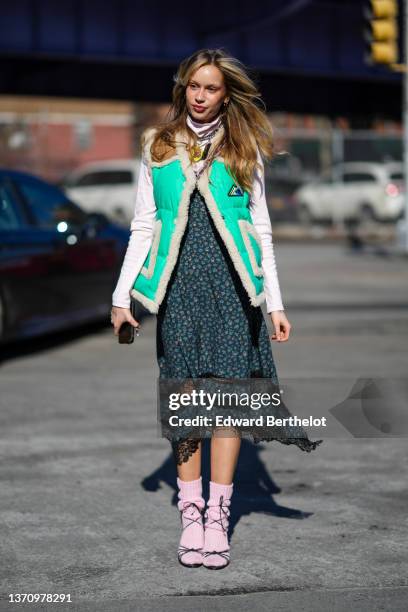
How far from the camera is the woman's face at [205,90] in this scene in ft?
13.8

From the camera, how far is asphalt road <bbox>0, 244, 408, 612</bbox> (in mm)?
4008

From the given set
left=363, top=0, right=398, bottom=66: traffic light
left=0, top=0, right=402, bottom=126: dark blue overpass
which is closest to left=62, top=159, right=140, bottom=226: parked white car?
left=0, top=0, right=402, bottom=126: dark blue overpass

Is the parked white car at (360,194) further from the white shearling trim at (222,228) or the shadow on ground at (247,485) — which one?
the white shearling trim at (222,228)

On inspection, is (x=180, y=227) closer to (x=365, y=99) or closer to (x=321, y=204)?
(x=321, y=204)

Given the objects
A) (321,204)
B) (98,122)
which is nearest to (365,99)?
(321,204)

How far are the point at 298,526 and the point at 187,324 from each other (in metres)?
1.13

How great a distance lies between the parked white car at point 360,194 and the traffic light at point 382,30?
13.1m

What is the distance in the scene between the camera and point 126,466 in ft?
19.4

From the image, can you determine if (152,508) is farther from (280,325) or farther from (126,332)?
(280,325)

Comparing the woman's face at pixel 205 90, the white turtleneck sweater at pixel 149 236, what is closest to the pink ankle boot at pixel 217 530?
the white turtleneck sweater at pixel 149 236

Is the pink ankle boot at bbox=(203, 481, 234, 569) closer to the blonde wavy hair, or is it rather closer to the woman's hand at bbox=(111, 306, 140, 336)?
the woman's hand at bbox=(111, 306, 140, 336)

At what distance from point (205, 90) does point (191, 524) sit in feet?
5.11

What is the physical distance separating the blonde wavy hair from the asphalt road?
1.39 m

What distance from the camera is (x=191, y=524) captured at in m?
4.33
